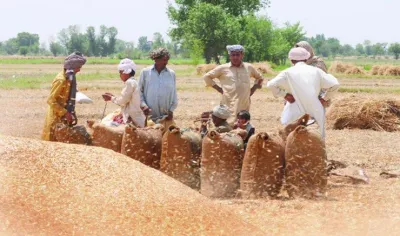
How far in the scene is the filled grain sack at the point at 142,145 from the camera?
7.39 metres

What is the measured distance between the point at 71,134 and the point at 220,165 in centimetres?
160

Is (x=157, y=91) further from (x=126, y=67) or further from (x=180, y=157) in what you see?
(x=180, y=157)

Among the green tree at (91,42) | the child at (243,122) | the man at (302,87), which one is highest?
the man at (302,87)

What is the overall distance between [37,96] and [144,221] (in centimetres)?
1650

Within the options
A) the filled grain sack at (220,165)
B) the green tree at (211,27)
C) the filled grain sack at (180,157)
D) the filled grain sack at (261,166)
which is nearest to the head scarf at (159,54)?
the filled grain sack at (180,157)

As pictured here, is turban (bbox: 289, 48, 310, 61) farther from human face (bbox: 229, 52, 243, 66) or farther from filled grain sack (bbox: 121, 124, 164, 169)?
filled grain sack (bbox: 121, 124, 164, 169)

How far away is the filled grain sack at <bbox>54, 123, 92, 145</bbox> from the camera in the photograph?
25.2 feet

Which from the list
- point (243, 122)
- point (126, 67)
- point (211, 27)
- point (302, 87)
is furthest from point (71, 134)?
point (211, 27)

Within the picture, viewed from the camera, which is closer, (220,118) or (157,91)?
(220,118)

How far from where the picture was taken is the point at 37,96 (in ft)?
70.1

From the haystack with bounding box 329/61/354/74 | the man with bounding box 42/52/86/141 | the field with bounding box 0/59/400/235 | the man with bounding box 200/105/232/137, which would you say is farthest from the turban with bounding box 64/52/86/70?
the haystack with bounding box 329/61/354/74

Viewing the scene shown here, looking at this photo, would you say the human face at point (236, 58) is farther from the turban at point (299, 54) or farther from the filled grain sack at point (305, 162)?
the filled grain sack at point (305, 162)

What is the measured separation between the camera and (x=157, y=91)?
862cm

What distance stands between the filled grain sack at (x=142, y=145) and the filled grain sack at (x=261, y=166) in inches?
36.6
